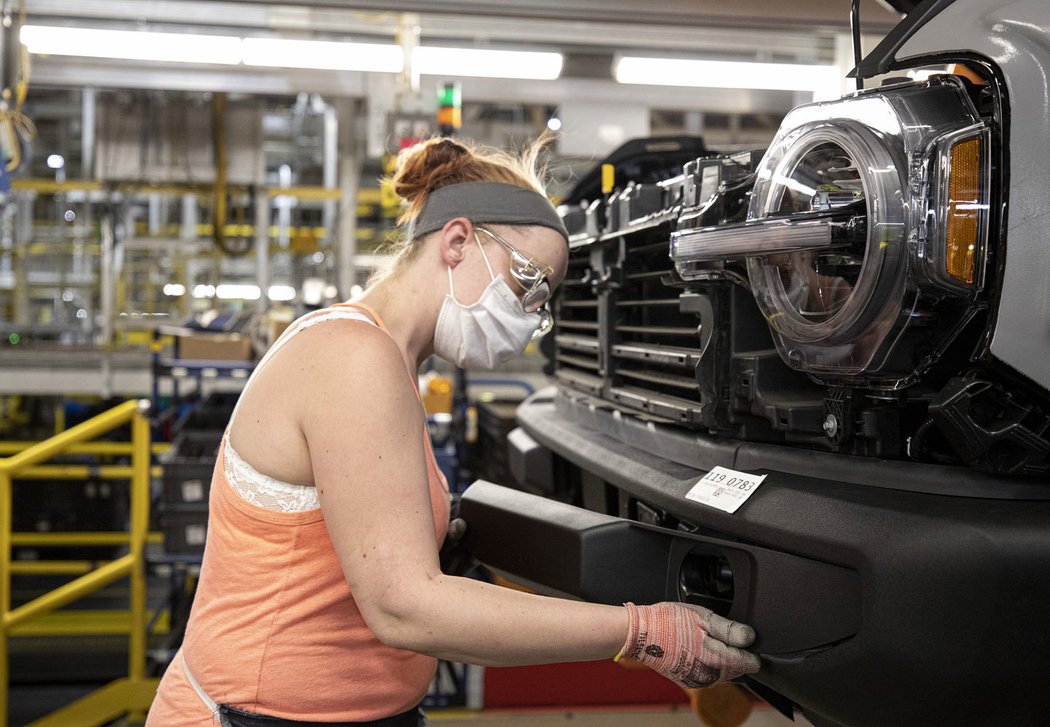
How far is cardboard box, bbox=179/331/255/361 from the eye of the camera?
17.2 feet

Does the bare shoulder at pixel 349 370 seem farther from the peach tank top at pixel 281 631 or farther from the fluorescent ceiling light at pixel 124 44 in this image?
the fluorescent ceiling light at pixel 124 44

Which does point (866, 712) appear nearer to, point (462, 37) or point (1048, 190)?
point (1048, 190)

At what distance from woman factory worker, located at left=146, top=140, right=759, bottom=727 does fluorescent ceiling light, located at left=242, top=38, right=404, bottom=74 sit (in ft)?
14.2

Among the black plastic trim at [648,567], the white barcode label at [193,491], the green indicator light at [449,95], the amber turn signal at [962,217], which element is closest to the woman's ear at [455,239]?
the black plastic trim at [648,567]

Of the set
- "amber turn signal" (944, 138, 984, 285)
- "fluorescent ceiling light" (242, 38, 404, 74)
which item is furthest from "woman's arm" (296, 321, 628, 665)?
"fluorescent ceiling light" (242, 38, 404, 74)

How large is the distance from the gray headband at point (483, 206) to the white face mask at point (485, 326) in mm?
58

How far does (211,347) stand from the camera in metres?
5.25

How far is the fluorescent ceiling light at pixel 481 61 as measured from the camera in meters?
6.01

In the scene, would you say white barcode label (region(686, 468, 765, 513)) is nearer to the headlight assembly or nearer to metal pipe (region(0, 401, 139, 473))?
the headlight assembly

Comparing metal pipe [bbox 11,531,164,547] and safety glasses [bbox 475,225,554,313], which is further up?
safety glasses [bbox 475,225,554,313]

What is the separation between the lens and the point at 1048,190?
42.4 inches

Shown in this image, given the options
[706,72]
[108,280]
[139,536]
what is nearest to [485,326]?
[139,536]

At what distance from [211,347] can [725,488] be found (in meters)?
4.35

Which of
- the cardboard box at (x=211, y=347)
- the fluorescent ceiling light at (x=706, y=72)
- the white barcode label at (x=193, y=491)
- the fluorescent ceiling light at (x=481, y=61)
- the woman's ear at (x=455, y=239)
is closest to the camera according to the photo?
the woman's ear at (x=455, y=239)
